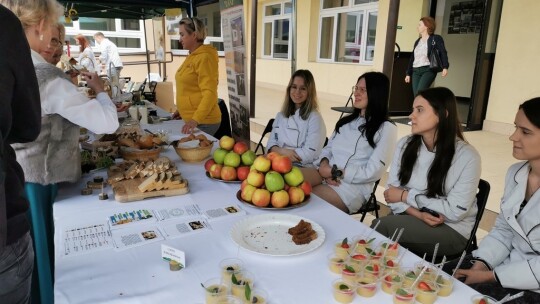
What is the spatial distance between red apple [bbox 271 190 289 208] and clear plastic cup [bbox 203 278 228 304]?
52cm

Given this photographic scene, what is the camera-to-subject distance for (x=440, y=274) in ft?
3.40

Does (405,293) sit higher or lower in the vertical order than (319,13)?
lower

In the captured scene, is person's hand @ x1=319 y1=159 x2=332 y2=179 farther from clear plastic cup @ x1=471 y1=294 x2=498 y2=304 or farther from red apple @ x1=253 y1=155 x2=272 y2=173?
clear plastic cup @ x1=471 y1=294 x2=498 y2=304

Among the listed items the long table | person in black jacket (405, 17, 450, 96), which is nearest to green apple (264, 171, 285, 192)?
the long table

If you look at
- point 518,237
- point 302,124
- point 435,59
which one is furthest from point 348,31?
point 518,237

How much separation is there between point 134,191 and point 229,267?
69cm

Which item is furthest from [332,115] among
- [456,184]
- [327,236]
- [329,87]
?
[327,236]

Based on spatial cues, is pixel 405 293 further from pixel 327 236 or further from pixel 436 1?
pixel 436 1

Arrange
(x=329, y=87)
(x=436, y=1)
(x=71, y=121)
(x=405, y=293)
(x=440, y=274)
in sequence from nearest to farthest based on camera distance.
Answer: (x=405, y=293), (x=440, y=274), (x=71, y=121), (x=436, y=1), (x=329, y=87)

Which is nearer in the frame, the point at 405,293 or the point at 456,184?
the point at 405,293

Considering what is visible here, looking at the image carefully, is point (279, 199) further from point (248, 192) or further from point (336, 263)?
point (336, 263)

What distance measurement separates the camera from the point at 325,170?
2303 millimetres

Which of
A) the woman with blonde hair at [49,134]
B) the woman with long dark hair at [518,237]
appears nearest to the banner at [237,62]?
the woman with blonde hair at [49,134]

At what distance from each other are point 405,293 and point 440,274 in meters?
0.17
